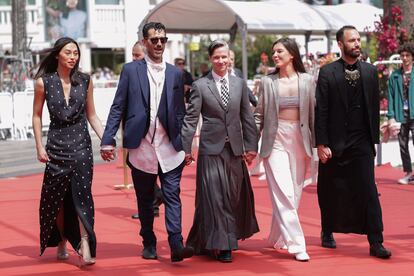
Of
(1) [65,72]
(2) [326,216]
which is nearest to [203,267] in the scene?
(2) [326,216]

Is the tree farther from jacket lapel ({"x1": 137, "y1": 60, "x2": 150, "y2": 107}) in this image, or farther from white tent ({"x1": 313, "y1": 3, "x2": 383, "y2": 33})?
jacket lapel ({"x1": 137, "y1": 60, "x2": 150, "y2": 107})

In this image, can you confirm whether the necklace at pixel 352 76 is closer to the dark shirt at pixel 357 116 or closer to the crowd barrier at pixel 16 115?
the dark shirt at pixel 357 116

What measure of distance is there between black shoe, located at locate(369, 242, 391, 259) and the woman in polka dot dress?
7.50 ft

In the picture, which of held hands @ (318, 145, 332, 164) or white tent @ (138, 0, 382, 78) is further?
white tent @ (138, 0, 382, 78)

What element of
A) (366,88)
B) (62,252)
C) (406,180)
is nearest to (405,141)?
(406,180)

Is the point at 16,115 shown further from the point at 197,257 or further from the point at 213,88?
the point at 213,88

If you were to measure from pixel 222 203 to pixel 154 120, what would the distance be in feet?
2.88

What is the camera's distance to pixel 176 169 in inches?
332

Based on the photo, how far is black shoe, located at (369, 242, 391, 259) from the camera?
834 cm

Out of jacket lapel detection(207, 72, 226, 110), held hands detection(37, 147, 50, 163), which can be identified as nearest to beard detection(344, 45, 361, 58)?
jacket lapel detection(207, 72, 226, 110)

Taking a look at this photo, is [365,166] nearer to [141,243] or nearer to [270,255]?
[270,255]

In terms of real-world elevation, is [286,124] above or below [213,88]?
below

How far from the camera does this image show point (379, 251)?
8367 mm

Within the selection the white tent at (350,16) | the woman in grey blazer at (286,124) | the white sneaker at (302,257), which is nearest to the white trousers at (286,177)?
the woman in grey blazer at (286,124)
